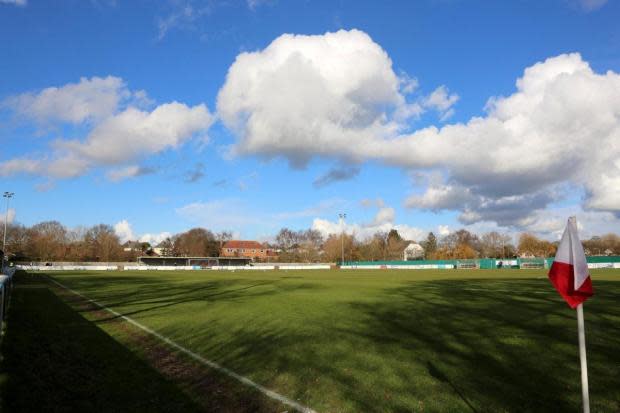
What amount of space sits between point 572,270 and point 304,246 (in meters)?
168

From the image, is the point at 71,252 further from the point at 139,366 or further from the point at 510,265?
the point at 139,366

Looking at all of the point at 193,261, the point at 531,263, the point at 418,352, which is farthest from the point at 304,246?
the point at 418,352

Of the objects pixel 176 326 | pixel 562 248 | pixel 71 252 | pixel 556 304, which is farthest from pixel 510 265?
pixel 71 252

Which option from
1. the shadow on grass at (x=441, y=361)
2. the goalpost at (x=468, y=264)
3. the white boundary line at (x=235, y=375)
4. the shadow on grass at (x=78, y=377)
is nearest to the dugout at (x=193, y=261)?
the goalpost at (x=468, y=264)

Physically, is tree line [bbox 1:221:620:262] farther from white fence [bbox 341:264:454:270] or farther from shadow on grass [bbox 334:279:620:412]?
shadow on grass [bbox 334:279:620:412]

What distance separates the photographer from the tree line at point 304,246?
140 metres

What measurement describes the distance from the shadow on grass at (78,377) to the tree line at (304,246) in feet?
385

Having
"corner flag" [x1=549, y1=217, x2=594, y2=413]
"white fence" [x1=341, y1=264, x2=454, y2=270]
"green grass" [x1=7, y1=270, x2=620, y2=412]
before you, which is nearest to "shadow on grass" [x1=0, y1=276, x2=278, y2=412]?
"green grass" [x1=7, y1=270, x2=620, y2=412]

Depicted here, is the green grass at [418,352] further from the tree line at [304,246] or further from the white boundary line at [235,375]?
the tree line at [304,246]

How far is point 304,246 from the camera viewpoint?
17325cm

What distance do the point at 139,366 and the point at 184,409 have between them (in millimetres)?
3888

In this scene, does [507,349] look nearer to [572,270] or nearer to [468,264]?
[572,270]

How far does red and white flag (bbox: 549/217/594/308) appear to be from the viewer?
5.78 m

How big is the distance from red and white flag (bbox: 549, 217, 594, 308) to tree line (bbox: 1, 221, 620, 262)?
124m
